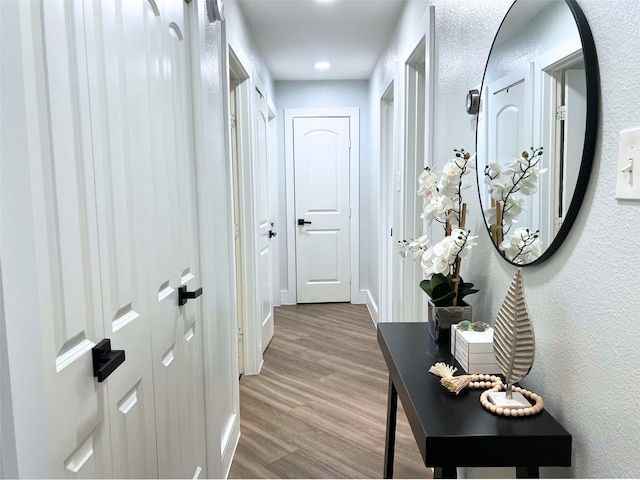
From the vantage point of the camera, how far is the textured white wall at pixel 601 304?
2.52ft

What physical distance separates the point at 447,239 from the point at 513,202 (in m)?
0.22

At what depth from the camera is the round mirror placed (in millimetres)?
900

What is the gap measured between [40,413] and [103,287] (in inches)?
11.7

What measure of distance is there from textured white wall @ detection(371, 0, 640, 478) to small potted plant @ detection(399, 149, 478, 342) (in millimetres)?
246

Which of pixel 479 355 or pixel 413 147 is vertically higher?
pixel 413 147

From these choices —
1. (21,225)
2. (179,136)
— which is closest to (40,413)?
(21,225)

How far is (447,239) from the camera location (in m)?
1.36

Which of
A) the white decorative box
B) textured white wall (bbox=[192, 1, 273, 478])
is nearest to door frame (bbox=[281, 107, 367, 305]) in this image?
textured white wall (bbox=[192, 1, 273, 478])

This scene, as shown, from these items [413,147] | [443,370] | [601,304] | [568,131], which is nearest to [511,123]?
[568,131]

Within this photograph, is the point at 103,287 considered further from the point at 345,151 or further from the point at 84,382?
the point at 345,151

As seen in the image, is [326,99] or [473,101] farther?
[326,99]

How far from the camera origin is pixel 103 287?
37.4 inches

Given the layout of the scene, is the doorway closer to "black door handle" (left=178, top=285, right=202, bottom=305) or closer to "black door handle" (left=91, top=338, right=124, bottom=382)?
"black door handle" (left=178, top=285, right=202, bottom=305)

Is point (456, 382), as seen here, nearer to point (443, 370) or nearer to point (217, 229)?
point (443, 370)
